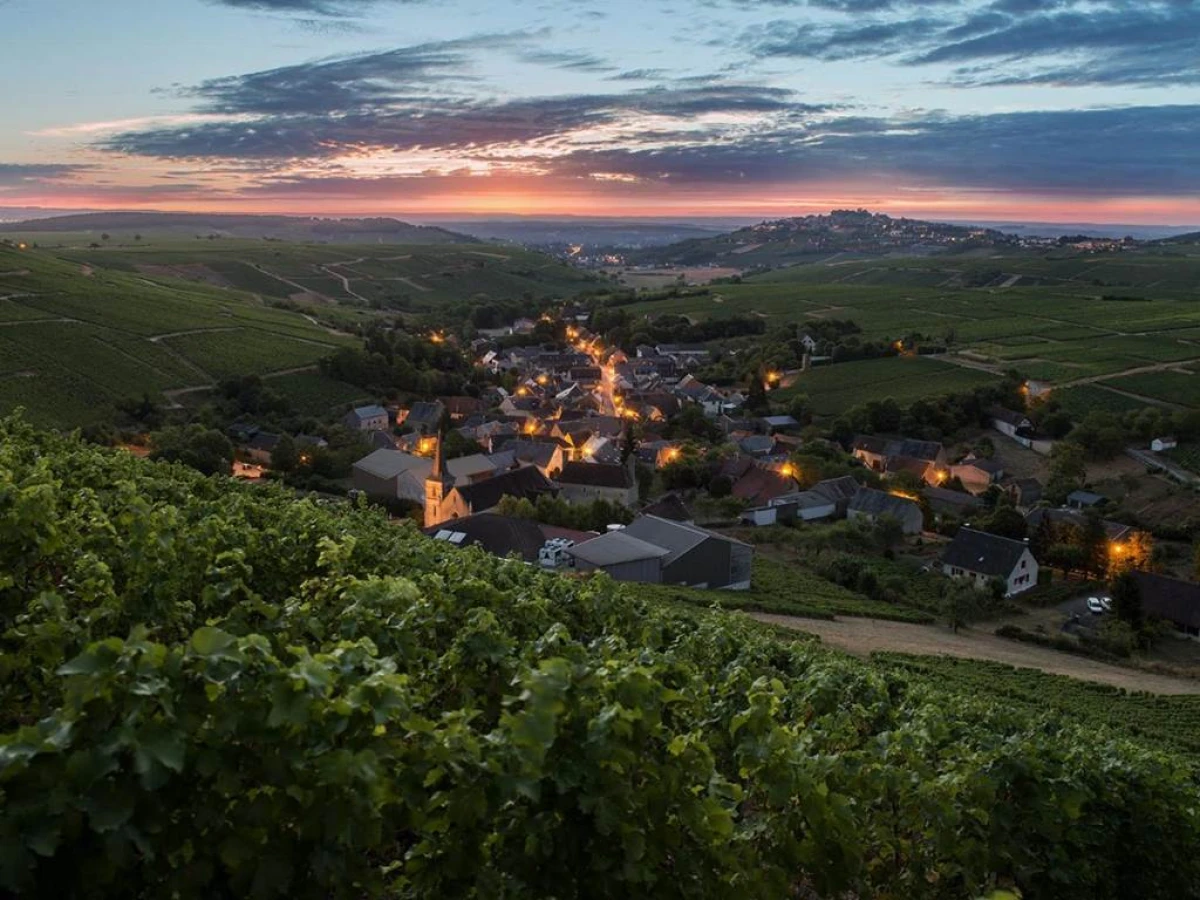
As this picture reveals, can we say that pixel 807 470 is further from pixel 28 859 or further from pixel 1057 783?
pixel 28 859

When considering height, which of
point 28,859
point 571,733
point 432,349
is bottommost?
point 432,349

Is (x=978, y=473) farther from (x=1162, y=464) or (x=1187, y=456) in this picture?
(x=1187, y=456)

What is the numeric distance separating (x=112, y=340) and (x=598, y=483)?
4965 cm

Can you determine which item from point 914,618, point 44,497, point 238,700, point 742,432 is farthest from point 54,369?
point 238,700

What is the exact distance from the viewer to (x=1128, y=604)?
38.2 metres

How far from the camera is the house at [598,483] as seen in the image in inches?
2207

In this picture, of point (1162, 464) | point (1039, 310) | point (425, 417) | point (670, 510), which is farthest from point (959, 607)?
point (1039, 310)

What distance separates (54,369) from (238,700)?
246 ft

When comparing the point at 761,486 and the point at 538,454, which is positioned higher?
the point at 538,454

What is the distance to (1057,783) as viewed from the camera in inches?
324

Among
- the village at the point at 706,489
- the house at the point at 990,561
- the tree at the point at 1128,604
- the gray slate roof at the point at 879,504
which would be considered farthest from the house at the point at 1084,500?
the tree at the point at 1128,604

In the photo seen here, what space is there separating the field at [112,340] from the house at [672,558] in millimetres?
39228

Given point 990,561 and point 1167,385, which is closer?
point 990,561

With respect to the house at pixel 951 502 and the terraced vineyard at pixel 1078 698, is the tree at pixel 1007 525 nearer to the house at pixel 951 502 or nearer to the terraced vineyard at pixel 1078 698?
the house at pixel 951 502
